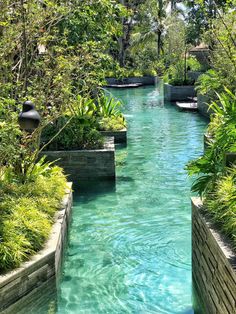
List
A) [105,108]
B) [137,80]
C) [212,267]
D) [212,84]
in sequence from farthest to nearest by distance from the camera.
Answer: [137,80], [212,84], [105,108], [212,267]

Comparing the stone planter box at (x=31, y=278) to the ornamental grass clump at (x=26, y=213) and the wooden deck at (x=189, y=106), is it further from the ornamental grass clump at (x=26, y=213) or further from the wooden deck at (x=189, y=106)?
the wooden deck at (x=189, y=106)

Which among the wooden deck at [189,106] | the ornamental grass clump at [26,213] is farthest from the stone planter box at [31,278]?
the wooden deck at [189,106]

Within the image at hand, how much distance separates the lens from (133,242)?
23.6 ft

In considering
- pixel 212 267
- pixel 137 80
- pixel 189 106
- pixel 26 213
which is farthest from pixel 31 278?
pixel 137 80

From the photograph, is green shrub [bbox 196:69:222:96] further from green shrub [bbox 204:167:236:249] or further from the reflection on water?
green shrub [bbox 204:167:236:249]

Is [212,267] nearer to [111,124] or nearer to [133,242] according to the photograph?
[133,242]

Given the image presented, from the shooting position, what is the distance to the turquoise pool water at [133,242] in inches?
217

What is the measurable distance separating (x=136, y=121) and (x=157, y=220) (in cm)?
1241

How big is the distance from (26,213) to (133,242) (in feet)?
6.79

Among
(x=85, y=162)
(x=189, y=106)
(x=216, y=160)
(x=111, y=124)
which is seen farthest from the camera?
(x=189, y=106)

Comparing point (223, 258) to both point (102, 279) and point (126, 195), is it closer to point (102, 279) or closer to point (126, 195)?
point (102, 279)

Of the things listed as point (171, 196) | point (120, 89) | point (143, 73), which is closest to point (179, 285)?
point (171, 196)

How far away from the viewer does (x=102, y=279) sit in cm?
603

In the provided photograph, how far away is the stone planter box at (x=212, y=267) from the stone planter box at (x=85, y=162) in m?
4.87
